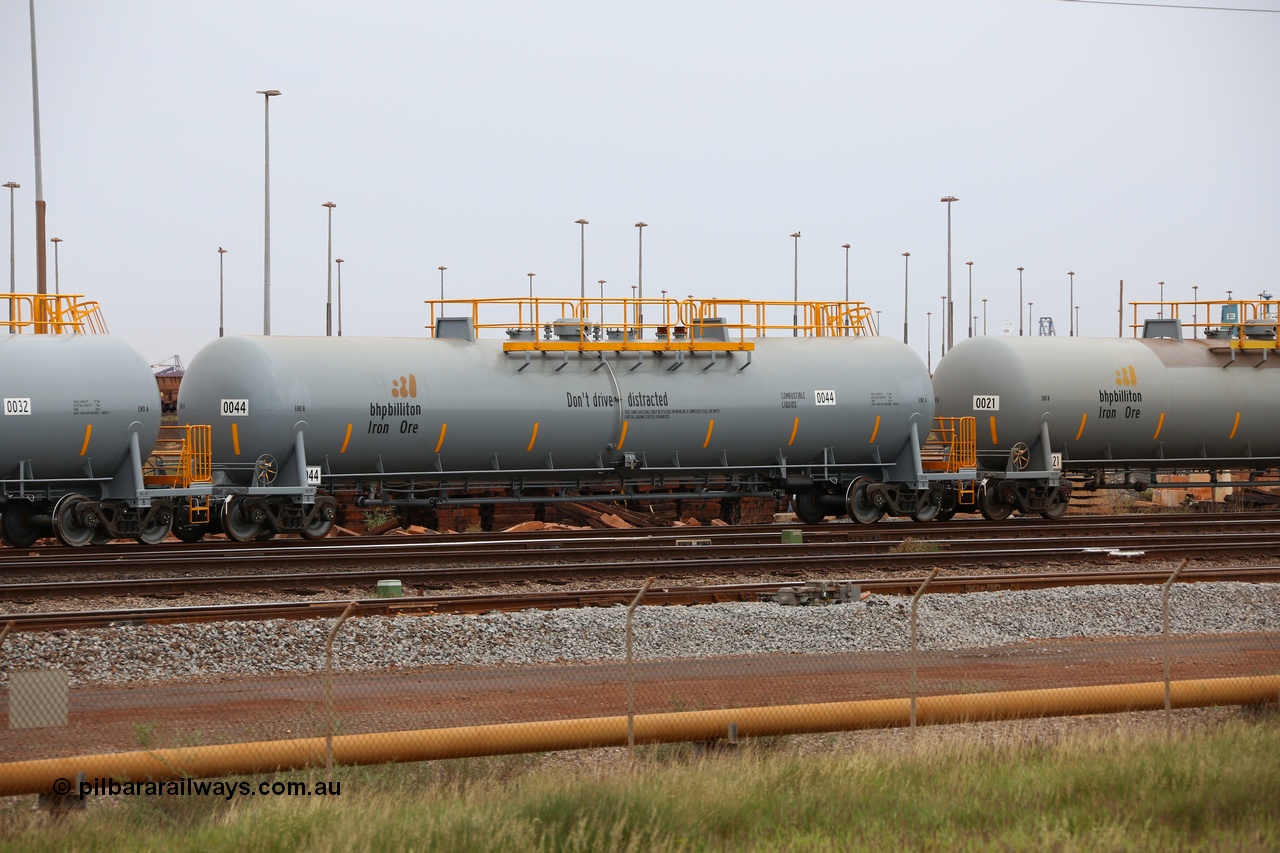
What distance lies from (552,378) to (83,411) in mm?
8376

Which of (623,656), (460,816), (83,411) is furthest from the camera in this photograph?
(83,411)

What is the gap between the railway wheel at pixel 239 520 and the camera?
2389 cm

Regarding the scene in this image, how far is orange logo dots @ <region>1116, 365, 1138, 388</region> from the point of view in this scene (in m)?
29.4

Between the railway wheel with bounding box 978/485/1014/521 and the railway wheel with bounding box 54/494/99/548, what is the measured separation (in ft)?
59.9

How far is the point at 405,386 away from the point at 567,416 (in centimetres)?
316

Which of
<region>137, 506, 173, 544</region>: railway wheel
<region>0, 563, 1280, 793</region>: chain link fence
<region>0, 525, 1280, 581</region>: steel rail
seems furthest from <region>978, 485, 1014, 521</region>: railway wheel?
<region>137, 506, 173, 544</region>: railway wheel

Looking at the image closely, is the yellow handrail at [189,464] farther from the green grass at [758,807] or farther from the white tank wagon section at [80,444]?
the green grass at [758,807]

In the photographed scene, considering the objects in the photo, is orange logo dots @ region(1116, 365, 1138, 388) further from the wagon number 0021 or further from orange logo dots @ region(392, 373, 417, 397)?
orange logo dots @ region(392, 373, 417, 397)

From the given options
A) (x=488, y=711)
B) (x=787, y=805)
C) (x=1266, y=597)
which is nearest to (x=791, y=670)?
(x=488, y=711)

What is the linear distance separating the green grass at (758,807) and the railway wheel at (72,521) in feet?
48.8

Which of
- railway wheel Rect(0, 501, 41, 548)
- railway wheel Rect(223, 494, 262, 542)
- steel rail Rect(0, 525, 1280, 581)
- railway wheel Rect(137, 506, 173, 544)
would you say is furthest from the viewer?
railway wheel Rect(223, 494, 262, 542)

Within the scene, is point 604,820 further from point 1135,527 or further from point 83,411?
point 1135,527

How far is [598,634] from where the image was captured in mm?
14695

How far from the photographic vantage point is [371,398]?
951 inches
